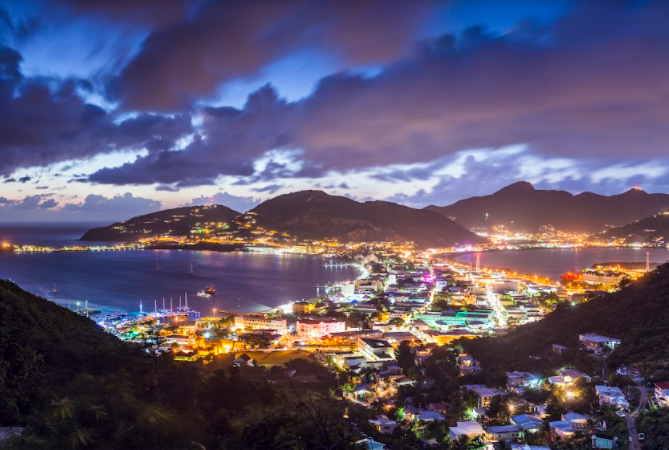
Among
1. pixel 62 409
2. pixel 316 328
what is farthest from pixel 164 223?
pixel 62 409

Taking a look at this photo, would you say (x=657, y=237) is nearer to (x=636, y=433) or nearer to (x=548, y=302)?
(x=548, y=302)

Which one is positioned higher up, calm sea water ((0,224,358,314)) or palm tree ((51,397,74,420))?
palm tree ((51,397,74,420))

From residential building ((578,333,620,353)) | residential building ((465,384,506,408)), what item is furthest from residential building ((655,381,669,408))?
residential building ((578,333,620,353))

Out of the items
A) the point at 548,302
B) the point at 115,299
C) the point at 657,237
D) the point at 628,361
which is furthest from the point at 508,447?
the point at 657,237

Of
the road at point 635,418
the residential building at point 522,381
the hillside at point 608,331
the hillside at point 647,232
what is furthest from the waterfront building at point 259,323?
the hillside at point 647,232

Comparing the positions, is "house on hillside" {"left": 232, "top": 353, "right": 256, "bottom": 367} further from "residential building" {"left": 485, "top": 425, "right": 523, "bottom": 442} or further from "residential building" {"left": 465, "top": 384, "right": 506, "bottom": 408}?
"residential building" {"left": 485, "top": 425, "right": 523, "bottom": 442}

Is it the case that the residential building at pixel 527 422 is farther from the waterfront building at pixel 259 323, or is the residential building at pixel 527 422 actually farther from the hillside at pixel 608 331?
the waterfront building at pixel 259 323

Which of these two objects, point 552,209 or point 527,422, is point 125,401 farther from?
point 552,209
